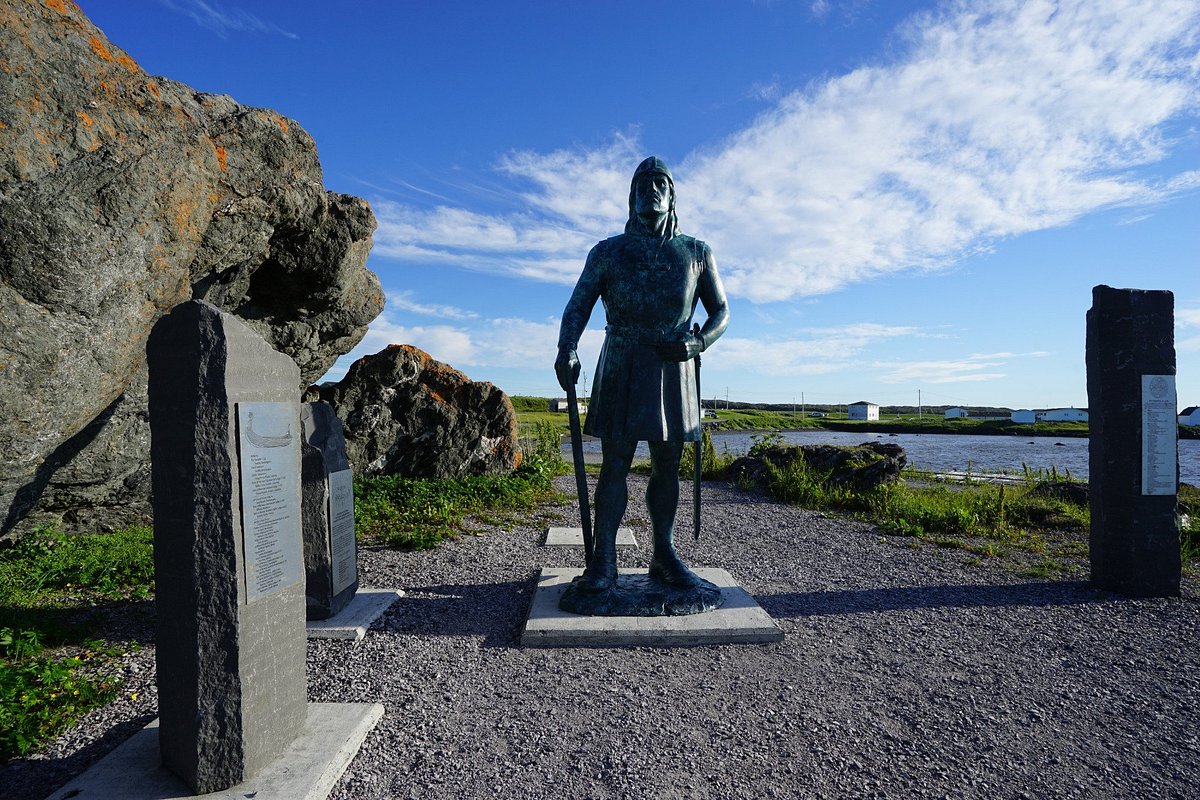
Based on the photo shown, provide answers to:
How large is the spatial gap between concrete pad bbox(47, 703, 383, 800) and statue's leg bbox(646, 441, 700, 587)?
2.41 m

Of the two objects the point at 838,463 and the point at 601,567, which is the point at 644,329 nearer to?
the point at 601,567

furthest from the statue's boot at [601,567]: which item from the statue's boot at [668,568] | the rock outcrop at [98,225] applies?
the rock outcrop at [98,225]

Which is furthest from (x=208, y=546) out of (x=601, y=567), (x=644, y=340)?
(x=644, y=340)

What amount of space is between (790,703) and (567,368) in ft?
Result: 8.22

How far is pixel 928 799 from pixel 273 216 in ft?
24.4

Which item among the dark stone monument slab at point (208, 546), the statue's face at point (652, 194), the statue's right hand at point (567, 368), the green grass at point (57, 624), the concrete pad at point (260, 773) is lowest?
the concrete pad at point (260, 773)

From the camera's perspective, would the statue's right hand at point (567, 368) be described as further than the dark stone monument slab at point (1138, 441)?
No

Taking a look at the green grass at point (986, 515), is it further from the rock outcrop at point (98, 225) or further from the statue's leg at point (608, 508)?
the rock outcrop at point (98, 225)

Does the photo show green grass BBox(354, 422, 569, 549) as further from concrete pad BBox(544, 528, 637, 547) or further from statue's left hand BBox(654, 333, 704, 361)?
statue's left hand BBox(654, 333, 704, 361)

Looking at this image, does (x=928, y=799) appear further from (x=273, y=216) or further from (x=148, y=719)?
(x=273, y=216)

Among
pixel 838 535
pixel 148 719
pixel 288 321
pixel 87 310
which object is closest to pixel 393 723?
pixel 148 719

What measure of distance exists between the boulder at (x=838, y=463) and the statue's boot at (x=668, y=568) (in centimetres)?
653

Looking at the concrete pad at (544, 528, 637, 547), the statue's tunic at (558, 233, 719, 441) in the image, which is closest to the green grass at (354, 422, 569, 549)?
the concrete pad at (544, 528, 637, 547)

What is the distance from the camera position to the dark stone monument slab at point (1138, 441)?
18.1 ft
